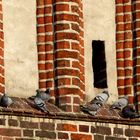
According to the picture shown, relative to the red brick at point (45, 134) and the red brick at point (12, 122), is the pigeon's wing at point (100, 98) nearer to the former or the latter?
the red brick at point (45, 134)

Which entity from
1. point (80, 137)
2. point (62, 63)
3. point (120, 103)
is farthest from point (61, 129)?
point (120, 103)

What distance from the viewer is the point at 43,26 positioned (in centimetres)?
3275

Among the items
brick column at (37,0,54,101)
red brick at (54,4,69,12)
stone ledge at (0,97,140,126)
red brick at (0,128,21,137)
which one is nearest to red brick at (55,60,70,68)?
brick column at (37,0,54,101)

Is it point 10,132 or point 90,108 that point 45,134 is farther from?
point 90,108

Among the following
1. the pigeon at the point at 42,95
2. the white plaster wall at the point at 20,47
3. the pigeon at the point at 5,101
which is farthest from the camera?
the white plaster wall at the point at 20,47

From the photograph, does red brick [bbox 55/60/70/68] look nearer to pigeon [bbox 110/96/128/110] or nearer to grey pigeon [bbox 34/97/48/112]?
grey pigeon [bbox 34/97/48/112]

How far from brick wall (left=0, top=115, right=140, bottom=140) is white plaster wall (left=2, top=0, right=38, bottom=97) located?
62 centimetres

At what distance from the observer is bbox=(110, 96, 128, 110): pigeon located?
107 feet

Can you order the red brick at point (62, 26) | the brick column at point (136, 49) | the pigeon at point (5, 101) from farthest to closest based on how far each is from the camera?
the brick column at point (136, 49)
the red brick at point (62, 26)
the pigeon at point (5, 101)

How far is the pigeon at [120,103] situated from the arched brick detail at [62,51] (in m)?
0.50

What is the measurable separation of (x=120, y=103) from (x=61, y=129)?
1.15 metres

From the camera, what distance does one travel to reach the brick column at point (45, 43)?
32500mm

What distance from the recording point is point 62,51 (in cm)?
3250

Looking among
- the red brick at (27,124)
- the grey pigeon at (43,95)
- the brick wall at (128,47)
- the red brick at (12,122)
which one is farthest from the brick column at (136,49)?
the red brick at (12,122)
